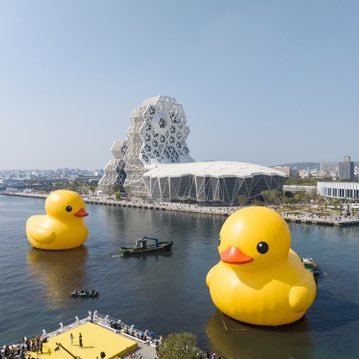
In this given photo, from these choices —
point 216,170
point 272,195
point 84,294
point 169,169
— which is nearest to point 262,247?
point 84,294

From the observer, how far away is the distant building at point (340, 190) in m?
127

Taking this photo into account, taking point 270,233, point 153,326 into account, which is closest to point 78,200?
point 153,326

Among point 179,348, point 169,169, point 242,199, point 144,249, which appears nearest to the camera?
point 179,348

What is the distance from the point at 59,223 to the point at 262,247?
32.0 metres

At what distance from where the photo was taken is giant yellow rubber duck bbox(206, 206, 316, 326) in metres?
25.8

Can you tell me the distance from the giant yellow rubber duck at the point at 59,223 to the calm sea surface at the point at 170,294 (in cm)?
172

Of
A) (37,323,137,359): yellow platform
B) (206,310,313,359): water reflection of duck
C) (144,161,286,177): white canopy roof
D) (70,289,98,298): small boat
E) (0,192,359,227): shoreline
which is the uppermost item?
(144,161,286,177): white canopy roof

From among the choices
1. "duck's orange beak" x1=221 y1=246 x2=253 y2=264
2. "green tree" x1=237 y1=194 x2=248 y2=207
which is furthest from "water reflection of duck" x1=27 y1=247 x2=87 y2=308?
"green tree" x1=237 y1=194 x2=248 y2=207

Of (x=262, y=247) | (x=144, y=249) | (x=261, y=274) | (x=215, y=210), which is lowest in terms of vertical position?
(x=144, y=249)

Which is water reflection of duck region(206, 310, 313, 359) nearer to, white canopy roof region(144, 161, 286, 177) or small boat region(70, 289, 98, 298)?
small boat region(70, 289, 98, 298)

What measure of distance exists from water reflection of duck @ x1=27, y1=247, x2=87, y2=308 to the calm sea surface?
10 centimetres

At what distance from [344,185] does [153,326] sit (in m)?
117

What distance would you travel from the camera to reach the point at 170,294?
36562 millimetres

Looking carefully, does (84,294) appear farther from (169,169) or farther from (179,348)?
(169,169)
